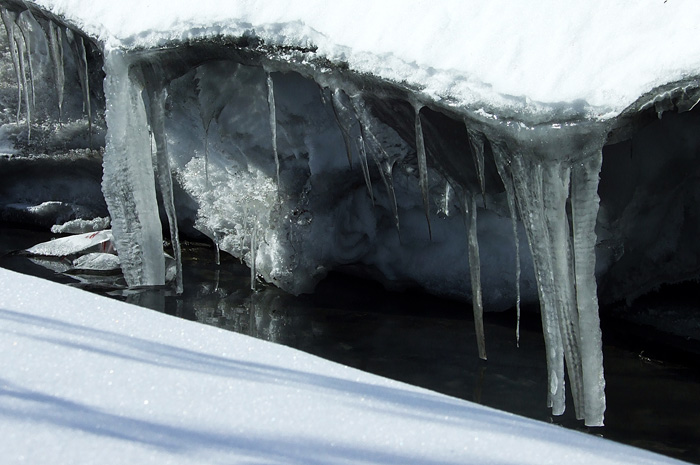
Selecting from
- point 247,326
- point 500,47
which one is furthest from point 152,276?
point 500,47

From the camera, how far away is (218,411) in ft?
4.35

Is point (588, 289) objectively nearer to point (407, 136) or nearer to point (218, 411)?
point (407, 136)

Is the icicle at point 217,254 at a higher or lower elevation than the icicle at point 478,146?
lower

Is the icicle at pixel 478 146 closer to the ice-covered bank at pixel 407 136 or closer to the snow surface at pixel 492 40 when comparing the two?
the ice-covered bank at pixel 407 136

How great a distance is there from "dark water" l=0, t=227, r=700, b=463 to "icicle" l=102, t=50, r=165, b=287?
51 centimetres

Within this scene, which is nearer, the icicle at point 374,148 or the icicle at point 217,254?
the icicle at point 374,148

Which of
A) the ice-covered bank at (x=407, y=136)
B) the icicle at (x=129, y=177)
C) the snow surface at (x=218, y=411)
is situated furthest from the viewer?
the icicle at (x=129, y=177)

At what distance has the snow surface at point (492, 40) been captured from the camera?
288cm

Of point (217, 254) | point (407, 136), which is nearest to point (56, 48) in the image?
point (217, 254)

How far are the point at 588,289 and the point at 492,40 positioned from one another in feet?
3.50

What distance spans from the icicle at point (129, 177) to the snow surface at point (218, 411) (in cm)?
246

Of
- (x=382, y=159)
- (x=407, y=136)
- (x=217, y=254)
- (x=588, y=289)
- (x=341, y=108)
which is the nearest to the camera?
(x=588, y=289)

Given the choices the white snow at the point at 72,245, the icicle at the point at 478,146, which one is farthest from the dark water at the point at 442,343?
the icicle at the point at 478,146

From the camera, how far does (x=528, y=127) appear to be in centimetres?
296
